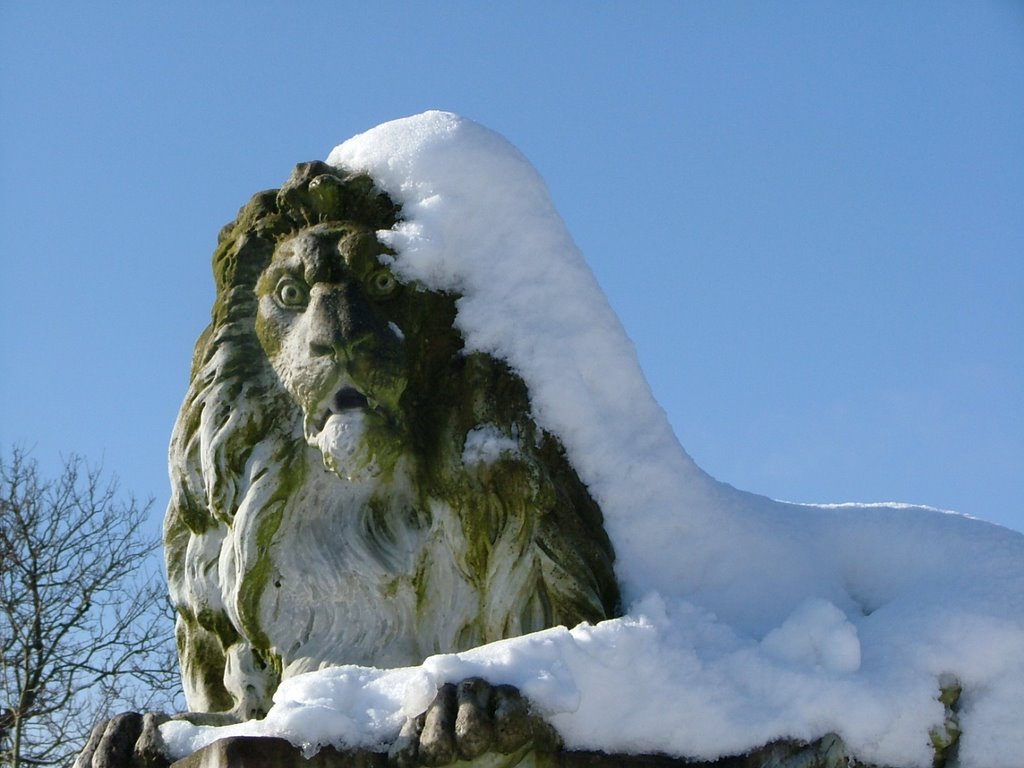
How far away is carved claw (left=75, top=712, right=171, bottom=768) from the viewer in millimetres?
4508

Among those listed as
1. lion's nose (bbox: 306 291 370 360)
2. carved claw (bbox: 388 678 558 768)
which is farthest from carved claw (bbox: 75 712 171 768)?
lion's nose (bbox: 306 291 370 360)

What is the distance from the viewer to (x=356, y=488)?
17.1ft

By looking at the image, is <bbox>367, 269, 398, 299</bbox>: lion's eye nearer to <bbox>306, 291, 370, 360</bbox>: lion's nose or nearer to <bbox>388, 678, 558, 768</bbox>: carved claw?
<bbox>306, 291, 370, 360</bbox>: lion's nose

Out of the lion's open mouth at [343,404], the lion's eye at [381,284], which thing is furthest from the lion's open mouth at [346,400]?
the lion's eye at [381,284]

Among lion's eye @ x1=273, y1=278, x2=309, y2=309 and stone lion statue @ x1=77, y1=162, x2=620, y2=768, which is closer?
stone lion statue @ x1=77, y1=162, x2=620, y2=768

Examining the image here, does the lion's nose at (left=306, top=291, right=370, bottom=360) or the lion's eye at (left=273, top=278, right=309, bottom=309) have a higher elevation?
the lion's eye at (left=273, top=278, right=309, bottom=309)

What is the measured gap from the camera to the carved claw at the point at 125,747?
4508 millimetres

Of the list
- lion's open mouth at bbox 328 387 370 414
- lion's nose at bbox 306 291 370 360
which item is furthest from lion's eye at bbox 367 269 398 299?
lion's open mouth at bbox 328 387 370 414

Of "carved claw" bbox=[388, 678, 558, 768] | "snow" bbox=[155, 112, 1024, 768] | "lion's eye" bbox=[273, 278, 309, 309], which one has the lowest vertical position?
"carved claw" bbox=[388, 678, 558, 768]

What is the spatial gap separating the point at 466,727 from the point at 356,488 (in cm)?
105

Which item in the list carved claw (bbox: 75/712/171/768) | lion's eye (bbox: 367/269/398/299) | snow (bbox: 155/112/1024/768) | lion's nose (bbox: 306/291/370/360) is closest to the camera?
carved claw (bbox: 75/712/171/768)

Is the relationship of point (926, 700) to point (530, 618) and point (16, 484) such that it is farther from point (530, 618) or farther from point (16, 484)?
point (16, 484)

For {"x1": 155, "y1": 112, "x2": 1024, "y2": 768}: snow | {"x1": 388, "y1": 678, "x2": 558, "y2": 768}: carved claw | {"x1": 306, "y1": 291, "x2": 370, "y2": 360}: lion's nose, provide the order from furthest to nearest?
1. {"x1": 306, "y1": 291, "x2": 370, "y2": 360}: lion's nose
2. {"x1": 155, "y1": 112, "x2": 1024, "y2": 768}: snow
3. {"x1": 388, "y1": 678, "x2": 558, "y2": 768}: carved claw

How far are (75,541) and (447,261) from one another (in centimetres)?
1130
